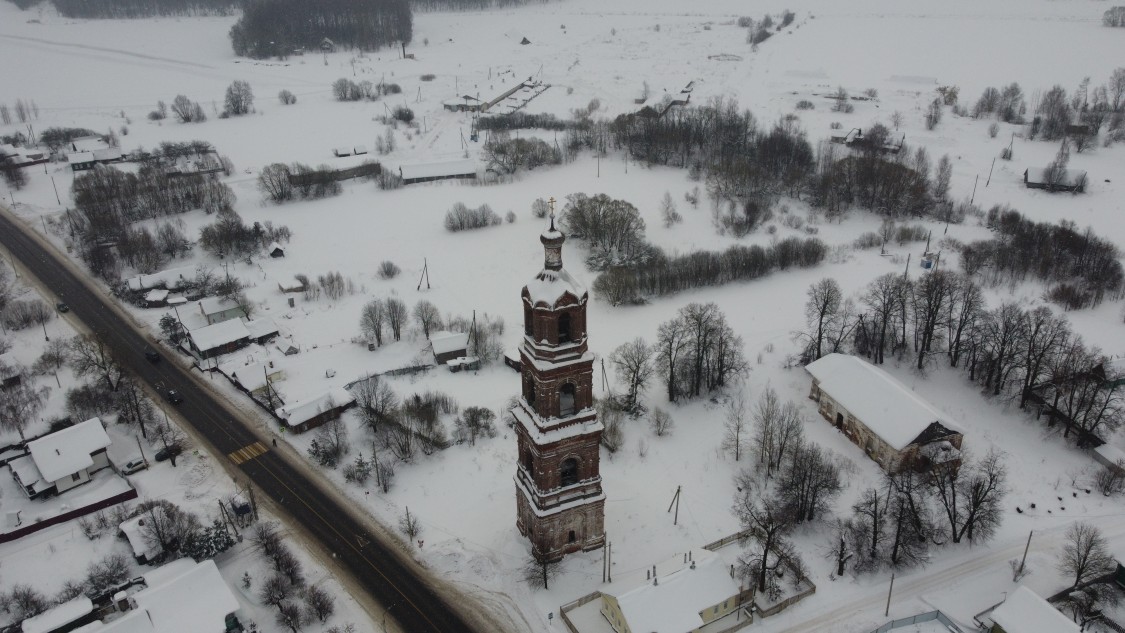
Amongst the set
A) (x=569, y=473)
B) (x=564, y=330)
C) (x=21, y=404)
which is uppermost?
(x=564, y=330)

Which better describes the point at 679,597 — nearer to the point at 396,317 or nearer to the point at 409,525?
the point at 409,525

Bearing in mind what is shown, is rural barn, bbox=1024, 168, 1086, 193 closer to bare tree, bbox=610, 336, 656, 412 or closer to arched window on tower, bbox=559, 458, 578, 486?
bare tree, bbox=610, 336, 656, 412

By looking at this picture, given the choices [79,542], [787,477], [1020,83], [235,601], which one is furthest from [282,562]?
[1020,83]

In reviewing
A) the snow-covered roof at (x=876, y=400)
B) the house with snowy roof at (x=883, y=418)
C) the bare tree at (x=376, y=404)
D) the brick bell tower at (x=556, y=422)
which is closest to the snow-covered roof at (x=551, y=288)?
the brick bell tower at (x=556, y=422)

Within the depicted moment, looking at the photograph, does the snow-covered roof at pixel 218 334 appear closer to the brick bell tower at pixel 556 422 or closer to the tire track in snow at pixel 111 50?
the brick bell tower at pixel 556 422

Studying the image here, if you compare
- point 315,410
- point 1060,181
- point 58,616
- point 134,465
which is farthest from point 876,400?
point 1060,181

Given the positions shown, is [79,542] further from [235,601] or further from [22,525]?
[235,601]
